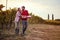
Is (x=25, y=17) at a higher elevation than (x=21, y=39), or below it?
higher

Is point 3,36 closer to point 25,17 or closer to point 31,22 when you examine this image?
point 25,17

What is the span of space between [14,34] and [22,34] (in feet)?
2.34

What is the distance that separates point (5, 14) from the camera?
2430cm

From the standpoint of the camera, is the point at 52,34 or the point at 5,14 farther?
the point at 5,14

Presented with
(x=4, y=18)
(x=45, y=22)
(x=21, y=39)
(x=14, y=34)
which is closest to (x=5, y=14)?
(x=4, y=18)

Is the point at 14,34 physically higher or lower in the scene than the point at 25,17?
lower

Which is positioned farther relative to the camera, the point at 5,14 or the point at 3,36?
the point at 5,14

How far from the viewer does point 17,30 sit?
67.8 ft

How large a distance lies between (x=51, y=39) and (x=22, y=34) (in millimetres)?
2487

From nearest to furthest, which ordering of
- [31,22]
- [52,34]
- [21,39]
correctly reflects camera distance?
[21,39] → [52,34] → [31,22]

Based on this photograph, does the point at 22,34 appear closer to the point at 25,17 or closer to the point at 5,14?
the point at 25,17

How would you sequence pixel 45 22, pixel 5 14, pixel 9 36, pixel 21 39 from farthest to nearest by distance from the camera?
pixel 45 22
pixel 5 14
pixel 9 36
pixel 21 39

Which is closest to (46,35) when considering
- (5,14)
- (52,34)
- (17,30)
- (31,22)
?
(52,34)

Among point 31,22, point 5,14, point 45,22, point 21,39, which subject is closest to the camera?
point 21,39
